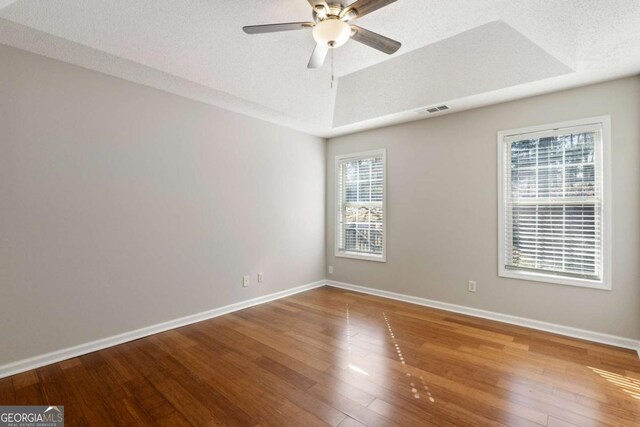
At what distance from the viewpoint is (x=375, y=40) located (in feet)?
6.93

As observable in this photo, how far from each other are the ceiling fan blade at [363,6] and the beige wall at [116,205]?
2.28m

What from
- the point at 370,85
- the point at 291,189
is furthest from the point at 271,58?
the point at 291,189

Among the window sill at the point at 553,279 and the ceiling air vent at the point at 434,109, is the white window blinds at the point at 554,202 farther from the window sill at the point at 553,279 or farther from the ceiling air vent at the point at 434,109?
the ceiling air vent at the point at 434,109

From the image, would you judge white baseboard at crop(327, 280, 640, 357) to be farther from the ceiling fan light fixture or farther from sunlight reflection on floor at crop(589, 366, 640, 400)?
the ceiling fan light fixture

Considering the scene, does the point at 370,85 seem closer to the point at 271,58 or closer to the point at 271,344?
the point at 271,58

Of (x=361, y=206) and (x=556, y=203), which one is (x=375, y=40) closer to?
(x=556, y=203)

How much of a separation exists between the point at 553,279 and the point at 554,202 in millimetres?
803

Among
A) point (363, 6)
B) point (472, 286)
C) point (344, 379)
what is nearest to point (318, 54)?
point (363, 6)

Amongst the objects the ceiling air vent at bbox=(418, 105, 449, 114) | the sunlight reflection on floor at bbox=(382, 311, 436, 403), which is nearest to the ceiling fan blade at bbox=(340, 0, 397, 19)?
the ceiling air vent at bbox=(418, 105, 449, 114)

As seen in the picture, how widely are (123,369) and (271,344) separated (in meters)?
1.20

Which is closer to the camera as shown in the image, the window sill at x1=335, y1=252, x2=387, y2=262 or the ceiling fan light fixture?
the ceiling fan light fixture

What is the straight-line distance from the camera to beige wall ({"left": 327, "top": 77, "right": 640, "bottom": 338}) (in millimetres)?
2799

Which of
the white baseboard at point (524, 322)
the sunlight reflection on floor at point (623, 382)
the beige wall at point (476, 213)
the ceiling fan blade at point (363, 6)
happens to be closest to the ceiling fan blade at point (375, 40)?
the ceiling fan blade at point (363, 6)

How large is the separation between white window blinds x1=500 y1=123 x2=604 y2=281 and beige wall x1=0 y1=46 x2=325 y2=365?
300 cm
